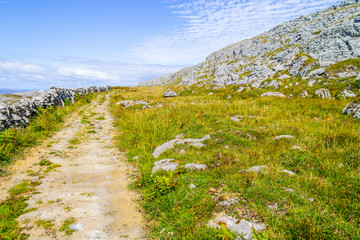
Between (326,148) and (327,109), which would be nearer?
(326,148)

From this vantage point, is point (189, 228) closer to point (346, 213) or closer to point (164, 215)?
point (164, 215)

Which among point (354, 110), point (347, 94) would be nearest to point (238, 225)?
point (354, 110)

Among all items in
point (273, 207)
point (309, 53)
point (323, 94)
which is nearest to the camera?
point (273, 207)

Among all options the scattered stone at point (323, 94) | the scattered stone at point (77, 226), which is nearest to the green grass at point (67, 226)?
the scattered stone at point (77, 226)

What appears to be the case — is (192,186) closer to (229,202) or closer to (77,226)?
(229,202)

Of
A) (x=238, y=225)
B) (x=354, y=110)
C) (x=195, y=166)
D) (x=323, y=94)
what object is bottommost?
(x=238, y=225)

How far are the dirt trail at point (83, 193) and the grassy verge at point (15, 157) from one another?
→ 0.19 metres

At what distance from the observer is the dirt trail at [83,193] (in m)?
3.53

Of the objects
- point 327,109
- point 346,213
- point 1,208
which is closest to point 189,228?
point 346,213

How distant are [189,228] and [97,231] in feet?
6.12

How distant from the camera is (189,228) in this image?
Answer: 326cm

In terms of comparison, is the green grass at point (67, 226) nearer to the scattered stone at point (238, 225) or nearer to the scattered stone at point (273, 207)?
the scattered stone at point (238, 225)

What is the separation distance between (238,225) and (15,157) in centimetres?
847

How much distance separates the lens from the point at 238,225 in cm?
318
